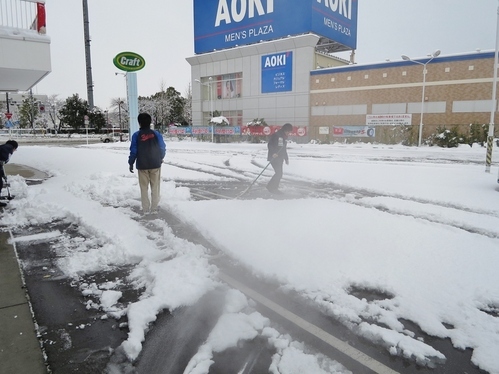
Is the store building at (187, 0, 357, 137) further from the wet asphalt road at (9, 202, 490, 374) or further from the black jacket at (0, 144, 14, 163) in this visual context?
the wet asphalt road at (9, 202, 490, 374)

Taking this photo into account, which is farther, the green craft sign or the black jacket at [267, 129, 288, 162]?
→ the green craft sign

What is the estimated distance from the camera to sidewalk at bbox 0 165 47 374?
2702 mm

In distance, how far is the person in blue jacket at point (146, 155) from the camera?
23.4 ft

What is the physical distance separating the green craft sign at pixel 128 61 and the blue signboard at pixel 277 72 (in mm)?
26234

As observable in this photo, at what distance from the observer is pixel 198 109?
49.6 metres

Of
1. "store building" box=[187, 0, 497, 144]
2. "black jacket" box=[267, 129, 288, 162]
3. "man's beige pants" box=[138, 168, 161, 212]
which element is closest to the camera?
"man's beige pants" box=[138, 168, 161, 212]

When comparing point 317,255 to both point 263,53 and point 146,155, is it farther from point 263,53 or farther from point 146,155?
point 263,53

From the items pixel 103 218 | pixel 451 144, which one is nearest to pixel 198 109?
pixel 451 144

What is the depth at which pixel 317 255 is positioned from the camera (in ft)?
16.1

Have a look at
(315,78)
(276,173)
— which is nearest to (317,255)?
(276,173)

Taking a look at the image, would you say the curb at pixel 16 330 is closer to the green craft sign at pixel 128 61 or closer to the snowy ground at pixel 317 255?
the snowy ground at pixel 317 255

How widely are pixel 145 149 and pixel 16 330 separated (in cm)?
446

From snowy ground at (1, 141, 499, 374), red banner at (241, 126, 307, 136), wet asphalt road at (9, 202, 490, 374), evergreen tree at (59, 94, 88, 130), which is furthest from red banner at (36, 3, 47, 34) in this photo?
evergreen tree at (59, 94, 88, 130)

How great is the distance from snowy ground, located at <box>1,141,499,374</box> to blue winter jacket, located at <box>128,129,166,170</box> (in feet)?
3.43
